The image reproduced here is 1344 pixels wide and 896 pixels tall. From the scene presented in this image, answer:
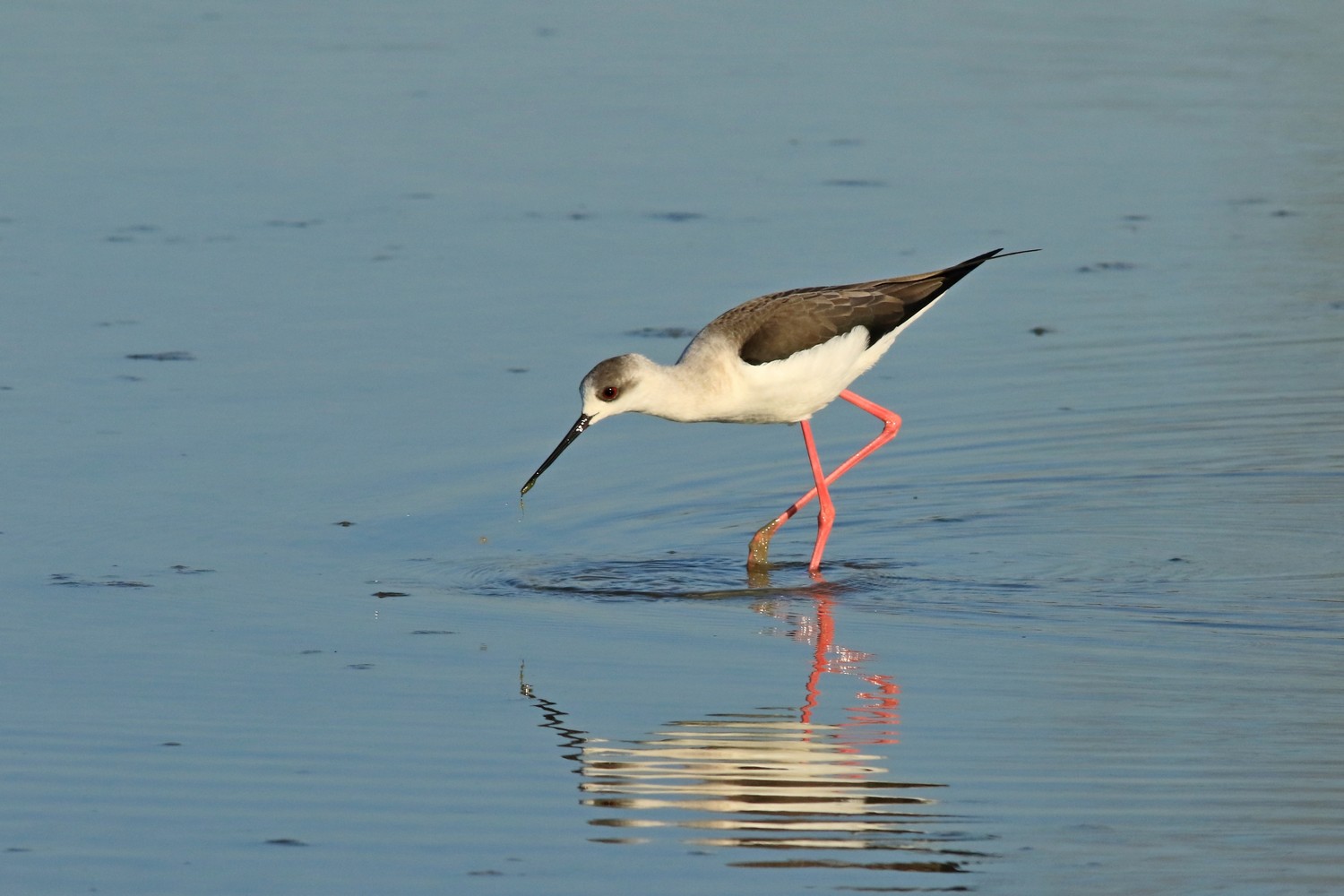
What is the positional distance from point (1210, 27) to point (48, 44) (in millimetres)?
8785

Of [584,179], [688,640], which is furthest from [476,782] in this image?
[584,179]

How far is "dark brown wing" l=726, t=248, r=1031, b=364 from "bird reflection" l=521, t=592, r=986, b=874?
2.02m

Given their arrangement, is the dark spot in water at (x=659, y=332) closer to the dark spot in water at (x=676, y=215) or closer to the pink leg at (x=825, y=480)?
the pink leg at (x=825, y=480)

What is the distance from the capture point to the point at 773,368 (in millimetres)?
7922

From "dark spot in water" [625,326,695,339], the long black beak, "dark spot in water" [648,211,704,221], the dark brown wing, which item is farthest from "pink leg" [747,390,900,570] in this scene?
"dark spot in water" [648,211,704,221]

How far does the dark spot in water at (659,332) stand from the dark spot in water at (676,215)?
188 cm

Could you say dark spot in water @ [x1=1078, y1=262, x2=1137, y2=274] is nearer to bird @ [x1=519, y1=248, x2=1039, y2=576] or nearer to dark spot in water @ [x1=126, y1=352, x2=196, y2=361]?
bird @ [x1=519, y1=248, x2=1039, y2=576]

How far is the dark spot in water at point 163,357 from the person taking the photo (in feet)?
30.9

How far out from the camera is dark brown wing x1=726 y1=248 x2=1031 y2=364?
7.94 m

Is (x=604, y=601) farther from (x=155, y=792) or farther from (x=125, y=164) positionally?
(x=125, y=164)

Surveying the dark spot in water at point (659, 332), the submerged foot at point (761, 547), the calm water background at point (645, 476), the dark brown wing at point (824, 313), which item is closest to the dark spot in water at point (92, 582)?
the calm water background at point (645, 476)

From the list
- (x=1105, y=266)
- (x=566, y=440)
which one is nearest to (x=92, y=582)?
(x=566, y=440)

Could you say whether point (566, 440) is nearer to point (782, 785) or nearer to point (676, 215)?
point (782, 785)

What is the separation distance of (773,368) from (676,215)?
3849 millimetres
